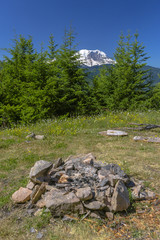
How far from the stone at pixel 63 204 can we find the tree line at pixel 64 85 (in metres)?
9.11

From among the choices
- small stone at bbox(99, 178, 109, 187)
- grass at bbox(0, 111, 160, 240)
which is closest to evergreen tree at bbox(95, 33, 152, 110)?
grass at bbox(0, 111, 160, 240)

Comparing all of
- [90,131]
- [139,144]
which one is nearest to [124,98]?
[90,131]

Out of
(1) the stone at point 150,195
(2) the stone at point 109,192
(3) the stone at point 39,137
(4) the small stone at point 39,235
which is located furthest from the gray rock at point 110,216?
(3) the stone at point 39,137

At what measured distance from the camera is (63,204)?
10.6 feet

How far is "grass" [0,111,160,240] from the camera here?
9.70 feet

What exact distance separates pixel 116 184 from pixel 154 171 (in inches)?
76.5

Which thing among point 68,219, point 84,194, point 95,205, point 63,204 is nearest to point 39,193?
point 63,204

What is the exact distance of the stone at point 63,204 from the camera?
10.5 feet

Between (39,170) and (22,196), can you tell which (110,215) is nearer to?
(39,170)

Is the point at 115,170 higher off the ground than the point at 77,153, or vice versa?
the point at 115,170

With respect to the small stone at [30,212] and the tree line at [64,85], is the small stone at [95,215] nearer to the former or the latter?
the small stone at [30,212]

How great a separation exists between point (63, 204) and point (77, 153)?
3.59 metres

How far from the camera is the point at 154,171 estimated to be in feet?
16.5

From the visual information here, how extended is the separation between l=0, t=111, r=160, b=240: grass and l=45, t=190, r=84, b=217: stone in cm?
18
